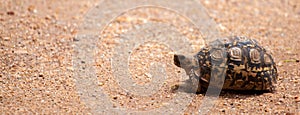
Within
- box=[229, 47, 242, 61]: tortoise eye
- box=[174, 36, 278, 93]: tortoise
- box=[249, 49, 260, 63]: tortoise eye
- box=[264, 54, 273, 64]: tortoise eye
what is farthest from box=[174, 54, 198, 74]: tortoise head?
box=[264, 54, 273, 64]: tortoise eye

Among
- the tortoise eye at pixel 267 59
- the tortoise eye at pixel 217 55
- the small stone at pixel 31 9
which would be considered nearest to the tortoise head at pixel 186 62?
the tortoise eye at pixel 217 55

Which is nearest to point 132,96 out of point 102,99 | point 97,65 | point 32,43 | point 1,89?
point 102,99

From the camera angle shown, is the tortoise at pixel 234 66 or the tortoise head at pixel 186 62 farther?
the tortoise head at pixel 186 62

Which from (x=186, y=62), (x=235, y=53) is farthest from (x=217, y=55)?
(x=186, y=62)

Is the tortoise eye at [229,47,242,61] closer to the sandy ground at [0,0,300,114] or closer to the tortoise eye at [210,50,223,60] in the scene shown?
the tortoise eye at [210,50,223,60]

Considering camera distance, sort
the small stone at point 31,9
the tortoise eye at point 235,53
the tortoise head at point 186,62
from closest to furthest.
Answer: the tortoise eye at point 235,53, the tortoise head at point 186,62, the small stone at point 31,9

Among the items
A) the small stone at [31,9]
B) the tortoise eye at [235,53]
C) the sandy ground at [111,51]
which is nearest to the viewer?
the sandy ground at [111,51]

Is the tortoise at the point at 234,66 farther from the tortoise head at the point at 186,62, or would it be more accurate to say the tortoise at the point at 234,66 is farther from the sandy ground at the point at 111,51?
the sandy ground at the point at 111,51
